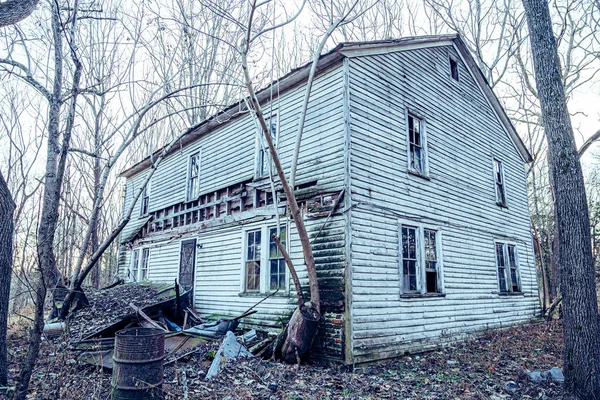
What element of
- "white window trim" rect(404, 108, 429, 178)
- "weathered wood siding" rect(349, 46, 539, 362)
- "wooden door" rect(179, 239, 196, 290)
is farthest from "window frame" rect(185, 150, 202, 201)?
"white window trim" rect(404, 108, 429, 178)

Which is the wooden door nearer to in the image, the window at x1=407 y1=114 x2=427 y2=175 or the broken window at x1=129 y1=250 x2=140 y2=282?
the broken window at x1=129 y1=250 x2=140 y2=282

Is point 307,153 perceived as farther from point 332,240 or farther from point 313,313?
point 313,313

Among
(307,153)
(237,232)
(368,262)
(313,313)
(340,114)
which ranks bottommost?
(313,313)

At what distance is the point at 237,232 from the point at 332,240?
3566 mm

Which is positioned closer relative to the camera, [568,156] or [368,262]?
[568,156]

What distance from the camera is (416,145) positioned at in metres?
10.7

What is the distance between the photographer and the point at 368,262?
8484 mm

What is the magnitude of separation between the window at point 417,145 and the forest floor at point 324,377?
4693 mm

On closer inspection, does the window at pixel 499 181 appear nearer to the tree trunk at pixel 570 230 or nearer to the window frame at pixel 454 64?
the window frame at pixel 454 64

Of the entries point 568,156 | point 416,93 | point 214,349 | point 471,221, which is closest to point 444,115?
point 416,93

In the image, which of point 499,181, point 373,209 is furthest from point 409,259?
point 499,181

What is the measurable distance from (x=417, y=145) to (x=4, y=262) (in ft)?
30.3

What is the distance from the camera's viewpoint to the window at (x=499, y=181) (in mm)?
13876

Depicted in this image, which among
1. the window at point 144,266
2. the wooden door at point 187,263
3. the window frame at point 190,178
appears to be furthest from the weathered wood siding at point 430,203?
the window at point 144,266
